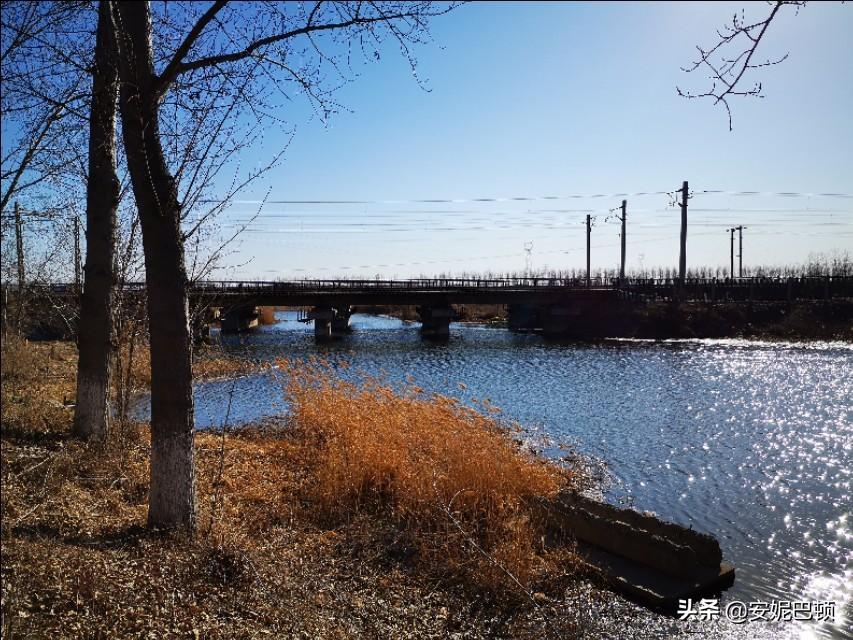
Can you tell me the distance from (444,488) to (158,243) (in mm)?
5941

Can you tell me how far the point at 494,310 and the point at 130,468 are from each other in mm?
75484

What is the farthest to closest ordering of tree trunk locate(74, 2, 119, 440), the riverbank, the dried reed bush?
1. tree trunk locate(74, 2, 119, 440)
2. the dried reed bush
3. the riverbank

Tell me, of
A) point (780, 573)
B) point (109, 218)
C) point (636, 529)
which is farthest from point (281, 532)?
point (780, 573)

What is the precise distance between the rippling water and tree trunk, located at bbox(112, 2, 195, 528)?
25.7 feet

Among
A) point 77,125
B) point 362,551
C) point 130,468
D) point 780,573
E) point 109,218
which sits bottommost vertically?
point 780,573

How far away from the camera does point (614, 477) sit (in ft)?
44.1

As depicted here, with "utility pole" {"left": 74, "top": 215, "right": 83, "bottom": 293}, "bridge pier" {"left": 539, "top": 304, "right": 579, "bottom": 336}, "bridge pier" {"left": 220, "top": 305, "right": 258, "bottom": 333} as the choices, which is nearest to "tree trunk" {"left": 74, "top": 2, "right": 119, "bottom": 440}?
"utility pole" {"left": 74, "top": 215, "right": 83, "bottom": 293}

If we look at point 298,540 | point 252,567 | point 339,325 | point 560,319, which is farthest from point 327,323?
point 252,567

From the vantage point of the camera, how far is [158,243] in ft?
21.5

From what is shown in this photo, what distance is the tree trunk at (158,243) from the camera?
648 centimetres

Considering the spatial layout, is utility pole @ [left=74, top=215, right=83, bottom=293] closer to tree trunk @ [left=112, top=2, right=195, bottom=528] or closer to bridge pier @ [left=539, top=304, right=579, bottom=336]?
tree trunk @ [left=112, top=2, right=195, bottom=528]

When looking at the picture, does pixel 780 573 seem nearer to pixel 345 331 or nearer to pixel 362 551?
pixel 362 551

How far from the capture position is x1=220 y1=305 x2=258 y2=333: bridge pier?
5709cm

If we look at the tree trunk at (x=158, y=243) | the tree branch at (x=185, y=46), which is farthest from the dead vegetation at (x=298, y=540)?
the tree branch at (x=185, y=46)
